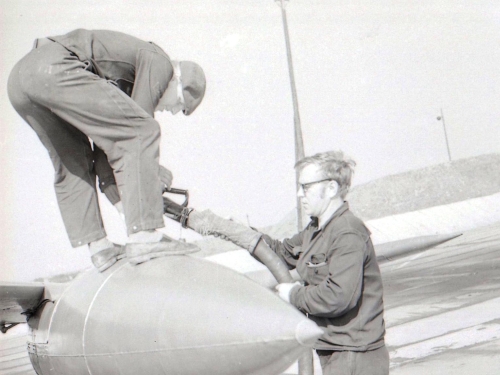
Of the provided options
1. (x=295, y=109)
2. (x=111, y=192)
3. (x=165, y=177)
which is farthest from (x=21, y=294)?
(x=295, y=109)

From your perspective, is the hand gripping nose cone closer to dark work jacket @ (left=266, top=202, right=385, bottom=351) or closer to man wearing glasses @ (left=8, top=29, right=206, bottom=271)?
man wearing glasses @ (left=8, top=29, right=206, bottom=271)

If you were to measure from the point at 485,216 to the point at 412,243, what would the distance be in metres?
31.7

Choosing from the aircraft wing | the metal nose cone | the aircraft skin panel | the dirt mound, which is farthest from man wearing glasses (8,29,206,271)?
the dirt mound

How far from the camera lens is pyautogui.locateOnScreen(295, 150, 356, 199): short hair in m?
3.40

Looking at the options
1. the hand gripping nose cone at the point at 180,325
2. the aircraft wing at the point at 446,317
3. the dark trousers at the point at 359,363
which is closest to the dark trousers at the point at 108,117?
the hand gripping nose cone at the point at 180,325

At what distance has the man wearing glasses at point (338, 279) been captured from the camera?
10.2 feet

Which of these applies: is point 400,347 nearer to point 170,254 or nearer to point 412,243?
point 412,243

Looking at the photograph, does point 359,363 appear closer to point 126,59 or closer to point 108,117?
point 108,117

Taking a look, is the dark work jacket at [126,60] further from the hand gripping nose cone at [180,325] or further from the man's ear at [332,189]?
the man's ear at [332,189]

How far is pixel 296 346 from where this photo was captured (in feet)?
7.91

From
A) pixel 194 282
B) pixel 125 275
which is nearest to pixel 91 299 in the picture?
pixel 125 275

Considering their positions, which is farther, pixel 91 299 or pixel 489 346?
pixel 489 346

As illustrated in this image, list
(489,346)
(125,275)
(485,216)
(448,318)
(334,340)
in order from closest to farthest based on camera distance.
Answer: (125,275), (334,340), (489,346), (448,318), (485,216)

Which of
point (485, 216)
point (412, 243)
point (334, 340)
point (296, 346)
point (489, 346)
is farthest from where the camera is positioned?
point (485, 216)
